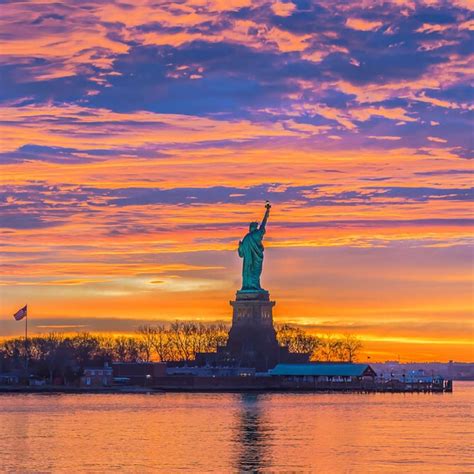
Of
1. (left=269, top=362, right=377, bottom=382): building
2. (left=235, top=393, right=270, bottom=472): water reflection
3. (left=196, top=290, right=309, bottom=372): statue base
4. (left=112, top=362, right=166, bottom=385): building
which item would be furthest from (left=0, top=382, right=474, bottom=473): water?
(left=196, top=290, right=309, bottom=372): statue base

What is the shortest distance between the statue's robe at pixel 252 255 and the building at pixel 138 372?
13.6 meters

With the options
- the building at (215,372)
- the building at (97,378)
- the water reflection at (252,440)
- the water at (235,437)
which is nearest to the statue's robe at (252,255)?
the building at (215,372)

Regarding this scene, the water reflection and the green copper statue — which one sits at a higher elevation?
the green copper statue

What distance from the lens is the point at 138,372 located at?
15338 centimetres

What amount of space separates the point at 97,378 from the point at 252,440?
3161 inches

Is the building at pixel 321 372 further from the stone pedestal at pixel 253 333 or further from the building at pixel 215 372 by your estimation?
the stone pedestal at pixel 253 333

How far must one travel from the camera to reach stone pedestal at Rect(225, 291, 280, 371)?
154 metres

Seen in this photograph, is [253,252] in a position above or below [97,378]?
above

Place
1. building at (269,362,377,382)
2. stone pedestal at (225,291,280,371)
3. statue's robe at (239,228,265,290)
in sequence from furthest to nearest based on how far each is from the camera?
1. statue's robe at (239,228,265,290)
2. stone pedestal at (225,291,280,371)
3. building at (269,362,377,382)

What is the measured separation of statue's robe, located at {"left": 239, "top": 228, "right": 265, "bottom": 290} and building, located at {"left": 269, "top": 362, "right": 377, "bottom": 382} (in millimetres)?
11374

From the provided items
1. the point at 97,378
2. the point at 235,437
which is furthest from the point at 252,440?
the point at 97,378

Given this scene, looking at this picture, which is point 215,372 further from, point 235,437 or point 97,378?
point 235,437

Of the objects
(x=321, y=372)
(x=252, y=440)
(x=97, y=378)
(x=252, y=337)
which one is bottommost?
(x=252, y=440)

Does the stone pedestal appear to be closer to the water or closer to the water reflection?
the water
